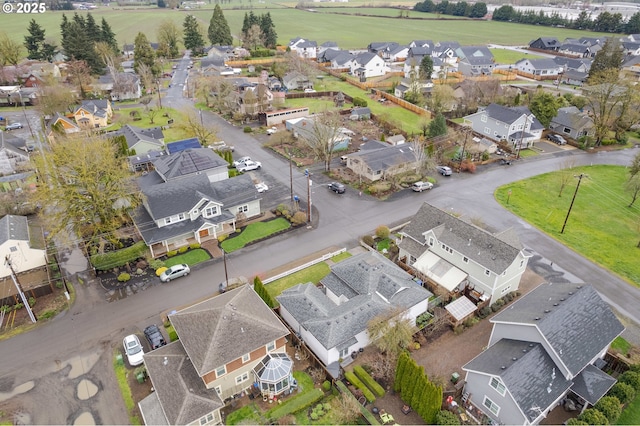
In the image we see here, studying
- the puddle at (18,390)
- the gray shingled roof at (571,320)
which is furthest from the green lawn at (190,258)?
the gray shingled roof at (571,320)

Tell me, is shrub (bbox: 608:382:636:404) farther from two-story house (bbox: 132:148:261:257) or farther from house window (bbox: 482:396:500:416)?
two-story house (bbox: 132:148:261:257)

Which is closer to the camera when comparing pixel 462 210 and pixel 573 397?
pixel 573 397

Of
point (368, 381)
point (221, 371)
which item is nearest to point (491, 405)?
point (368, 381)

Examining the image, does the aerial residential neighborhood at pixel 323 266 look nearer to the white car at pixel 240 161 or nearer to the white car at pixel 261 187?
the white car at pixel 240 161

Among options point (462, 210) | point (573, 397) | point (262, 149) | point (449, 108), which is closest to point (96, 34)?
point (262, 149)

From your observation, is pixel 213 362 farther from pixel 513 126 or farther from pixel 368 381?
pixel 513 126

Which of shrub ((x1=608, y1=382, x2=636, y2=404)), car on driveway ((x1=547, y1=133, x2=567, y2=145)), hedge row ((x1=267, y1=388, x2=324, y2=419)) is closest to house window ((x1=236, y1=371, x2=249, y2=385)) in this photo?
hedge row ((x1=267, y1=388, x2=324, y2=419))

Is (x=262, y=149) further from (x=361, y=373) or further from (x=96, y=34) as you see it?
(x=96, y=34)
